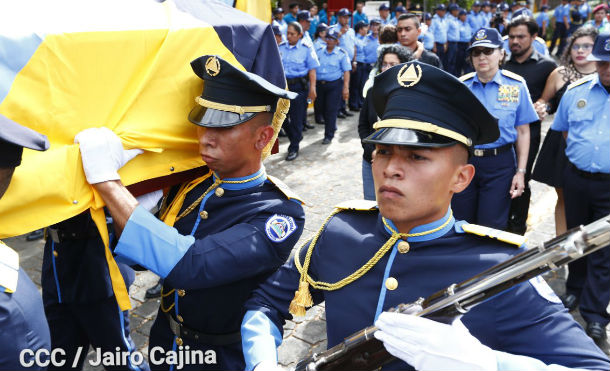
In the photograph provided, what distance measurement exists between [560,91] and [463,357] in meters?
4.53

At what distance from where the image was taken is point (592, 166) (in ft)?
12.8

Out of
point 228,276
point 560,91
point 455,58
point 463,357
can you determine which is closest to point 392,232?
point 463,357

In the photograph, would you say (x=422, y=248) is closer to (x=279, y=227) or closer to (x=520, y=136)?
(x=279, y=227)

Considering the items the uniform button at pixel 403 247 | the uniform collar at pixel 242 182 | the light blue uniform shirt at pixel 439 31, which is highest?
the uniform button at pixel 403 247

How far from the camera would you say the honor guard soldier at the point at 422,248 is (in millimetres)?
1491

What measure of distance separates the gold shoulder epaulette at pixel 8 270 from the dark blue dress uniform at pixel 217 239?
373 mm

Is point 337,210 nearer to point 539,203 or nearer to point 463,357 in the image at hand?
point 463,357

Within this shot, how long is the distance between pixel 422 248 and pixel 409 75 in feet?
1.78

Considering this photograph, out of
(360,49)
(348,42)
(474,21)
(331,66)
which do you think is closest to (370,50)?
(360,49)

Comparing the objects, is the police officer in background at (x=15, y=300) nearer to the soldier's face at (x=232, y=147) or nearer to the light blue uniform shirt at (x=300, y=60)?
the soldier's face at (x=232, y=147)

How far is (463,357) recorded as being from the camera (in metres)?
1.39

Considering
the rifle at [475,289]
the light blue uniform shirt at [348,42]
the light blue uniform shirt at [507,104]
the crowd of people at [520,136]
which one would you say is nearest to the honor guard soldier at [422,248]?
the rifle at [475,289]

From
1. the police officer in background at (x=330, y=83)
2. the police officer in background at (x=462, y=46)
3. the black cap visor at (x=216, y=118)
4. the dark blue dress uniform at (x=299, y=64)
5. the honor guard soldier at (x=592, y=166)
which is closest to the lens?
the black cap visor at (x=216, y=118)

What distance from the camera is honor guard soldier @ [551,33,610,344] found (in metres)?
3.85
